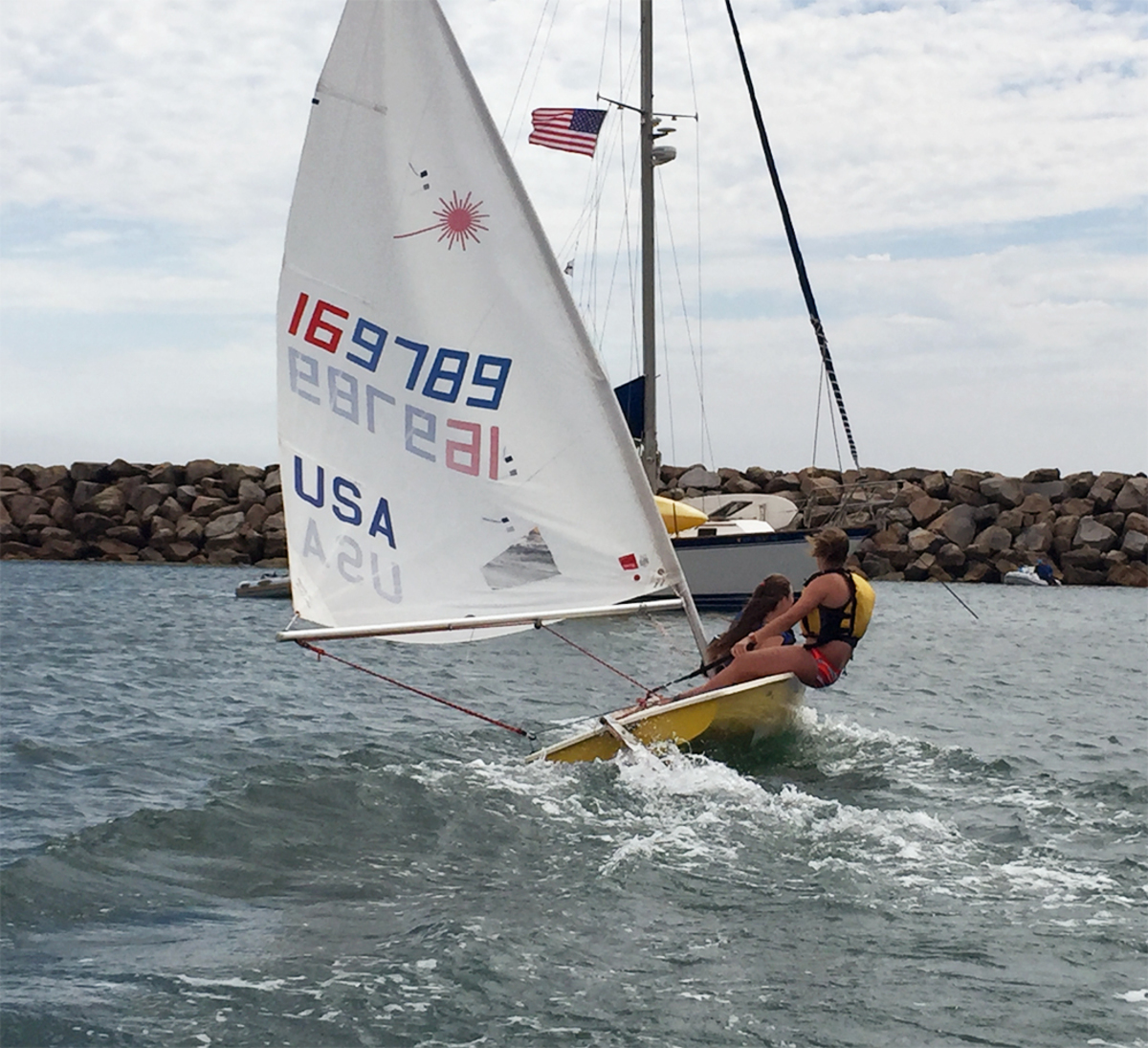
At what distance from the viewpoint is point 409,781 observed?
343 inches

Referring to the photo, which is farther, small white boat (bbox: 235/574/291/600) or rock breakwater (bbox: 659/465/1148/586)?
rock breakwater (bbox: 659/465/1148/586)

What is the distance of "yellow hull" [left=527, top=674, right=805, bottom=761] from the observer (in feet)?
28.3

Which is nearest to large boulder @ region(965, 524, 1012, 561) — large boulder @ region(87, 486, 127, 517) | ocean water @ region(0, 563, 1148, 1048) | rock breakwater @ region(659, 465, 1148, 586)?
rock breakwater @ region(659, 465, 1148, 586)

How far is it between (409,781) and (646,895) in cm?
274

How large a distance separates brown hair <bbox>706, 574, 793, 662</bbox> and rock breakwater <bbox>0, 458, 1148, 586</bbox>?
2501 cm

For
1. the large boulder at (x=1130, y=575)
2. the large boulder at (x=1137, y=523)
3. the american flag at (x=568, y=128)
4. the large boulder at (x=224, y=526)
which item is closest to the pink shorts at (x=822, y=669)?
the american flag at (x=568, y=128)

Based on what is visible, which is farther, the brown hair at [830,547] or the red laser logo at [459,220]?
the brown hair at [830,547]

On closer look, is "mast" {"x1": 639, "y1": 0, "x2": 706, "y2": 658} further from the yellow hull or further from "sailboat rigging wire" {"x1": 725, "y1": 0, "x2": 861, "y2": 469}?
the yellow hull

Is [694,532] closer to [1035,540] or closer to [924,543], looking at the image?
[924,543]

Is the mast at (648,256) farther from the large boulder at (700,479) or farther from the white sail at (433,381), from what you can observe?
the white sail at (433,381)

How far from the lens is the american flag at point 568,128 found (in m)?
20.2

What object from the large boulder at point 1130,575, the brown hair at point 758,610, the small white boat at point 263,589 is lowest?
the large boulder at point 1130,575

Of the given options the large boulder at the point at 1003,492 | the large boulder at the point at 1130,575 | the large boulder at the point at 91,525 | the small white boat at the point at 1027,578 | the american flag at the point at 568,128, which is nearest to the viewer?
the american flag at the point at 568,128

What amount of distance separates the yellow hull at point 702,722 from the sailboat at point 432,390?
24 centimetres
